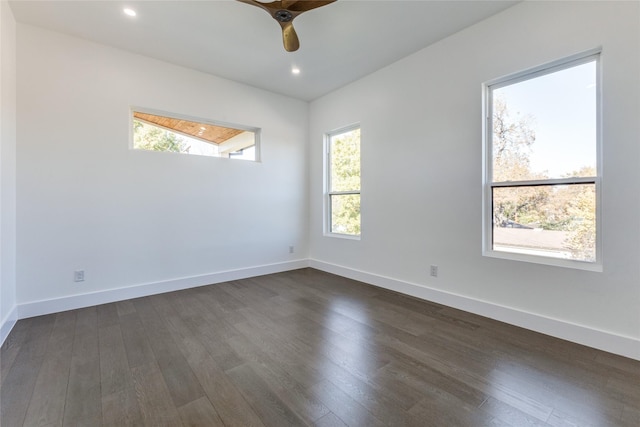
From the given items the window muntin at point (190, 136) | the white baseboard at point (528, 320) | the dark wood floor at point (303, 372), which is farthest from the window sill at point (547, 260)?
the window muntin at point (190, 136)

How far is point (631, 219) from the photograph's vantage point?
1.94m

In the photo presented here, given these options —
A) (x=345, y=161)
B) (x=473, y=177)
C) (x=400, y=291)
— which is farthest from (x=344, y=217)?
(x=473, y=177)

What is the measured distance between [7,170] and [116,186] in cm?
84

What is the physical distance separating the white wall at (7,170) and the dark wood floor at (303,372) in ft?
A: 0.94

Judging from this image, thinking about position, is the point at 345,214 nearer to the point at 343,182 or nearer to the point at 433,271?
the point at 343,182

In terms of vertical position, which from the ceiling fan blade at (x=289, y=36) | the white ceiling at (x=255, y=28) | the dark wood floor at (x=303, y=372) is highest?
the white ceiling at (x=255, y=28)

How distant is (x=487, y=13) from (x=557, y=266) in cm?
241

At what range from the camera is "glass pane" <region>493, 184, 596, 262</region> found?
2.17 meters

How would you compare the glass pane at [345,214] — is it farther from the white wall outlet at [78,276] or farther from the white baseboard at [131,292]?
the white wall outlet at [78,276]

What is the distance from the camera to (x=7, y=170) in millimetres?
2389

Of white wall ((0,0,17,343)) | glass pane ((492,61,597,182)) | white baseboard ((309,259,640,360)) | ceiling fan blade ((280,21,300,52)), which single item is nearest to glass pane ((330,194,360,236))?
white baseboard ((309,259,640,360))

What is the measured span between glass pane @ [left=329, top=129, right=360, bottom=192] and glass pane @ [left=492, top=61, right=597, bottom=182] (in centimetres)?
186

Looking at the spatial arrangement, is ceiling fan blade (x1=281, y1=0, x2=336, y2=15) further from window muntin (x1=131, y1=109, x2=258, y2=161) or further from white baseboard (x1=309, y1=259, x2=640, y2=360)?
white baseboard (x1=309, y1=259, x2=640, y2=360)

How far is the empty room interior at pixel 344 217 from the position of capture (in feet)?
5.41
